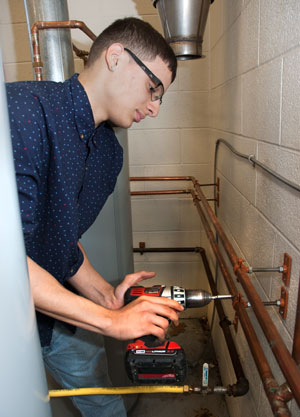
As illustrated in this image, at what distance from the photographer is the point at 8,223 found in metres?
0.33

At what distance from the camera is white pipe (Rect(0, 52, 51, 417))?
1.06 feet

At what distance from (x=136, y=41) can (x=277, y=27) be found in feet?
1.21

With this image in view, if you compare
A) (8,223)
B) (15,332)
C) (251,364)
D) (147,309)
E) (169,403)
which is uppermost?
(8,223)

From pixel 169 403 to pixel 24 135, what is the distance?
1601mm

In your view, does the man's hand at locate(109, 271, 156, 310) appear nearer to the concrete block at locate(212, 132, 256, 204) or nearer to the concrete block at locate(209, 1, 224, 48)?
the concrete block at locate(212, 132, 256, 204)

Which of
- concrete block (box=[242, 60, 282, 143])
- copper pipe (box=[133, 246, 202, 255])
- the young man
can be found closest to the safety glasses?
the young man

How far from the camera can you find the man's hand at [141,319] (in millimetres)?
740

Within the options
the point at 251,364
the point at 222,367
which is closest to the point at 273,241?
the point at 251,364

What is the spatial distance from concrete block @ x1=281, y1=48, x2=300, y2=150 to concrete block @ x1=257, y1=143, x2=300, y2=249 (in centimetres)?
A: 3

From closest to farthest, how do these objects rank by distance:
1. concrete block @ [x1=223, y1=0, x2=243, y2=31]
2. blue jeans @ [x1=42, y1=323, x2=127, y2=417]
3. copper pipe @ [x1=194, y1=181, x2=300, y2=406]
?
copper pipe @ [x1=194, y1=181, x2=300, y2=406], blue jeans @ [x1=42, y1=323, x2=127, y2=417], concrete block @ [x1=223, y1=0, x2=243, y2=31]

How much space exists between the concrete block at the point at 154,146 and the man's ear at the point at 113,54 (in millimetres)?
1280

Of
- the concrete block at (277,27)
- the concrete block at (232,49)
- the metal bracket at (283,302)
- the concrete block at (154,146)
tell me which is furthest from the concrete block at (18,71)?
the metal bracket at (283,302)

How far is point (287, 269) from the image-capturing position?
32.6 inches

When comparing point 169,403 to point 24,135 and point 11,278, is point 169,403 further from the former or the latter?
point 11,278
